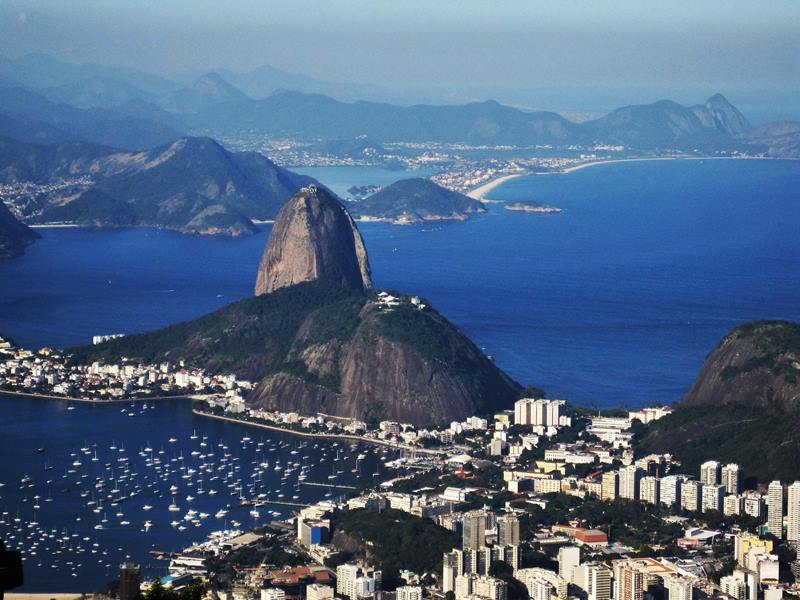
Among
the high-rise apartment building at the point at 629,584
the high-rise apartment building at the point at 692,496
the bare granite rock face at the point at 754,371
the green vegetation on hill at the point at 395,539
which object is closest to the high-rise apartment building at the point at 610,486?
the high-rise apartment building at the point at 692,496

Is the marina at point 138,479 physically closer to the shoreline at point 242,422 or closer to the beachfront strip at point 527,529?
the shoreline at point 242,422

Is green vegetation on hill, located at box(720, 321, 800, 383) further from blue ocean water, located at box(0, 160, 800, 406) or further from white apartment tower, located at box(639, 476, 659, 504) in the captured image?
white apartment tower, located at box(639, 476, 659, 504)

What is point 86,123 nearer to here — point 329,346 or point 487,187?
point 487,187

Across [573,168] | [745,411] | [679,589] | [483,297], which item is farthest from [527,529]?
[573,168]

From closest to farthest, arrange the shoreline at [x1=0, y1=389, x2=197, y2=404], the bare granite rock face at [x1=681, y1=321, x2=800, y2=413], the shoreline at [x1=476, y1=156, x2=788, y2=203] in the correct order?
the bare granite rock face at [x1=681, y1=321, x2=800, y2=413]
the shoreline at [x1=0, y1=389, x2=197, y2=404]
the shoreline at [x1=476, y1=156, x2=788, y2=203]

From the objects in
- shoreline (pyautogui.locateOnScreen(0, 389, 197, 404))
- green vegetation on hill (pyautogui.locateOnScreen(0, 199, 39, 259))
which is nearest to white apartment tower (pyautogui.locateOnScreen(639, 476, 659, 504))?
shoreline (pyautogui.locateOnScreen(0, 389, 197, 404))

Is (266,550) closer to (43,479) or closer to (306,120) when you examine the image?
(43,479)
